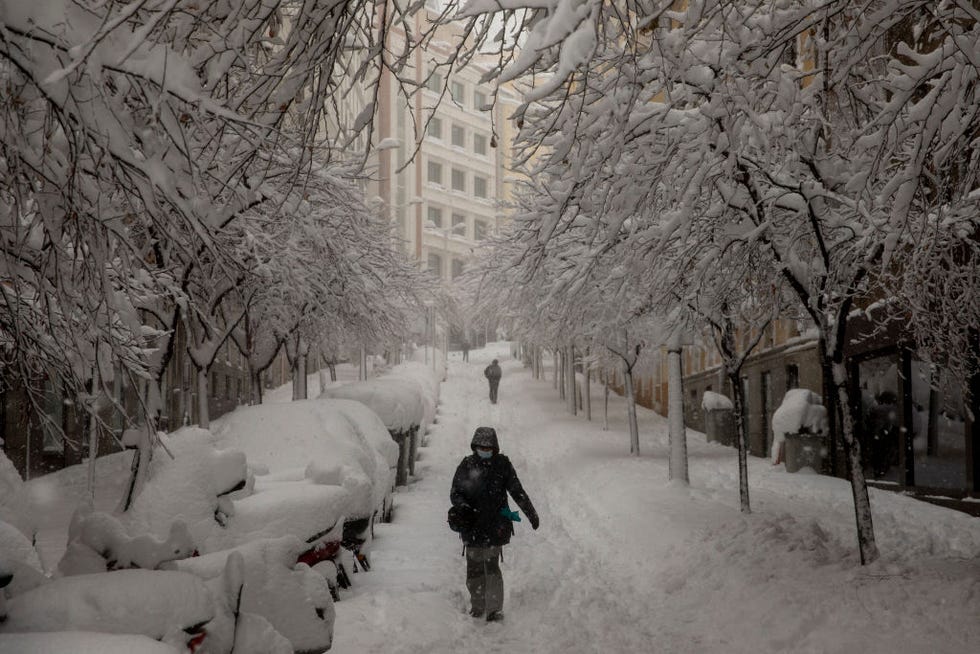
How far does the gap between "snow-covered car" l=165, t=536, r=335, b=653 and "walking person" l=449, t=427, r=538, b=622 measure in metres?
3.20

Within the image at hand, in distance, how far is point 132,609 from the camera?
3.27m

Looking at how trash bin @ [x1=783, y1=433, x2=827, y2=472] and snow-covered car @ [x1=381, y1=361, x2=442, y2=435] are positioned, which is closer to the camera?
trash bin @ [x1=783, y1=433, x2=827, y2=472]

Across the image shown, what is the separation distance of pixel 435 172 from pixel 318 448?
2734 inches

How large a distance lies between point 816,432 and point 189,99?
54.4 ft

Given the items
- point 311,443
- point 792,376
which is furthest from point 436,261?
point 311,443

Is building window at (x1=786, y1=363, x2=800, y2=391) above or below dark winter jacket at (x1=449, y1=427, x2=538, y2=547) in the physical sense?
above

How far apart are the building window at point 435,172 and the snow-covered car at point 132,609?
74069mm

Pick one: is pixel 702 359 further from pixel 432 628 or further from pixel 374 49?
pixel 374 49

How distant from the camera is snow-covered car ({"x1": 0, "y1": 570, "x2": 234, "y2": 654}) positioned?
310cm

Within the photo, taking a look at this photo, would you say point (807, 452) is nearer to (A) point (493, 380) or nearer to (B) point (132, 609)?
(B) point (132, 609)

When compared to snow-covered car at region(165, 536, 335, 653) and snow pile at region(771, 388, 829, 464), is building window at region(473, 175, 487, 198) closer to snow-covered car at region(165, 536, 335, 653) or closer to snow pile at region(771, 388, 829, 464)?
snow pile at region(771, 388, 829, 464)

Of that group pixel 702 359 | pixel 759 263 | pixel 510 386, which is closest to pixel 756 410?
pixel 702 359

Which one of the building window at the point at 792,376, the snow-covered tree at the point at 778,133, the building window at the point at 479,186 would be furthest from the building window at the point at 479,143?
the snow-covered tree at the point at 778,133

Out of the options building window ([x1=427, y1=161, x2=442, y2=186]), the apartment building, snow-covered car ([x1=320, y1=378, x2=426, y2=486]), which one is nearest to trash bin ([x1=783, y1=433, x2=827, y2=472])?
snow-covered car ([x1=320, y1=378, x2=426, y2=486])
